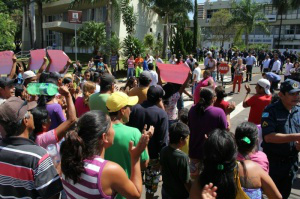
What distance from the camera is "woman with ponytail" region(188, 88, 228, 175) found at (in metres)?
3.73

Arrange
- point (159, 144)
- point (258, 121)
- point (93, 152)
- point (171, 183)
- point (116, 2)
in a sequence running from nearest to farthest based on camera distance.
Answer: point (93, 152), point (171, 183), point (159, 144), point (258, 121), point (116, 2)

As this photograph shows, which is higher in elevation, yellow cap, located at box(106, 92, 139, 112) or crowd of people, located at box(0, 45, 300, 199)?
yellow cap, located at box(106, 92, 139, 112)

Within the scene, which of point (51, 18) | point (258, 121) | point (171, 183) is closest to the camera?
point (171, 183)

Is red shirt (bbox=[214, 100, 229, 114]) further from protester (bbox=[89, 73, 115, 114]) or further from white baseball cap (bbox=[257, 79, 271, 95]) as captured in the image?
protester (bbox=[89, 73, 115, 114])

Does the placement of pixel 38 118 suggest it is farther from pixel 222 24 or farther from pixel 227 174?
pixel 222 24

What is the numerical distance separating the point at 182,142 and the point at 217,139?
3.39 ft

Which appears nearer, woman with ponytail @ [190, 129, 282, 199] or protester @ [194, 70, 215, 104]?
woman with ponytail @ [190, 129, 282, 199]

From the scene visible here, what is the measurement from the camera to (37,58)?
6.34 meters

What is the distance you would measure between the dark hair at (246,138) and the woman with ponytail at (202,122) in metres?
1.06

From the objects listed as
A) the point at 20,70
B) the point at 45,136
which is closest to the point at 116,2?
the point at 20,70

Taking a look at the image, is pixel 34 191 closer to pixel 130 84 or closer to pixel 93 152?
pixel 93 152

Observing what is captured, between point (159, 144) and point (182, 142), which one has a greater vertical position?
point (182, 142)

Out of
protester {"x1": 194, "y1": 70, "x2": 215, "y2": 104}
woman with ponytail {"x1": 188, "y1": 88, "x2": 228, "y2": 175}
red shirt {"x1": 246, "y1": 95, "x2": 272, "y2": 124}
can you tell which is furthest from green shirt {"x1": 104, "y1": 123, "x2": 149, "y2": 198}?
protester {"x1": 194, "y1": 70, "x2": 215, "y2": 104}

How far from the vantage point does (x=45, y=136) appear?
111 inches
